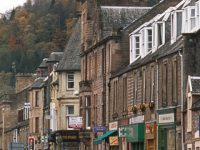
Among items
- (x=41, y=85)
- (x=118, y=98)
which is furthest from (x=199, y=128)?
(x=41, y=85)

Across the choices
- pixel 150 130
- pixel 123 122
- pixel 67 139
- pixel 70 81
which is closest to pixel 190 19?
pixel 150 130

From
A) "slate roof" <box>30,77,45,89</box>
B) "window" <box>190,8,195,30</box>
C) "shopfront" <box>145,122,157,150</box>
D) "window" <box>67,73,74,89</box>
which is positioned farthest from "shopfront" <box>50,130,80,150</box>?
"window" <box>190,8,195,30</box>

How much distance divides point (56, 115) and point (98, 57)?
67.0ft

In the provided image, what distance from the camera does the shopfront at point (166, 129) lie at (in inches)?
2296

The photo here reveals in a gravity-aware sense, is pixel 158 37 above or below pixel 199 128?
above

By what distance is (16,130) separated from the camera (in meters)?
141

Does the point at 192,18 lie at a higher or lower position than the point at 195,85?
higher

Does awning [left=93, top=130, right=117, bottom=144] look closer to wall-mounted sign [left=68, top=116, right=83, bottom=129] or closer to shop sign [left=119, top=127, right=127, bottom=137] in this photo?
shop sign [left=119, top=127, right=127, bottom=137]

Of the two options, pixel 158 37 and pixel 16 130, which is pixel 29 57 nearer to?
pixel 16 130

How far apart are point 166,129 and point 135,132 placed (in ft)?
24.7

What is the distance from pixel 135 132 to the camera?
6756 cm

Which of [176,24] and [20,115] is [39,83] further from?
[176,24]

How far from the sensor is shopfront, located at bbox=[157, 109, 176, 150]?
58.3 meters

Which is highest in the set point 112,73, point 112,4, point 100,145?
point 112,4
